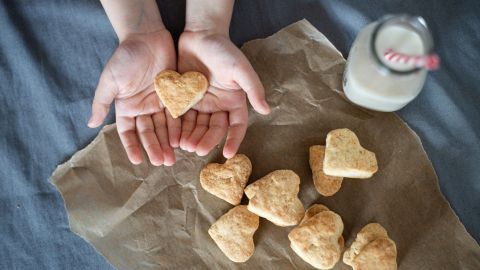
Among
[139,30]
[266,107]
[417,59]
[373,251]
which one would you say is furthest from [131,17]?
[373,251]

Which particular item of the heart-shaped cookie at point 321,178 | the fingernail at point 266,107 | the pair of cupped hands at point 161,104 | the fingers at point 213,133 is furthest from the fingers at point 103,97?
the heart-shaped cookie at point 321,178

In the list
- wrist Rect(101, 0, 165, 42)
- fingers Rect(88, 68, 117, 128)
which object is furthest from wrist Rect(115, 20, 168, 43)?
fingers Rect(88, 68, 117, 128)

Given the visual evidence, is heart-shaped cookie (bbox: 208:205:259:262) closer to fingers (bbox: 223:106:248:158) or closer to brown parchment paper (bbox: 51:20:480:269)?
brown parchment paper (bbox: 51:20:480:269)

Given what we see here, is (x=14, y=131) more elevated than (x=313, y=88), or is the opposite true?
(x=313, y=88)

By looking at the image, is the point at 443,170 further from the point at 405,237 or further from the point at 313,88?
the point at 313,88

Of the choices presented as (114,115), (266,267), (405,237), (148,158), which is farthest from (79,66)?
(405,237)

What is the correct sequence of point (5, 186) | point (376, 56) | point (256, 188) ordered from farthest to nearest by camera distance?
point (5, 186)
point (256, 188)
point (376, 56)

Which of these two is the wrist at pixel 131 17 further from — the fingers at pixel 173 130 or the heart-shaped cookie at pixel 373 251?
the heart-shaped cookie at pixel 373 251
